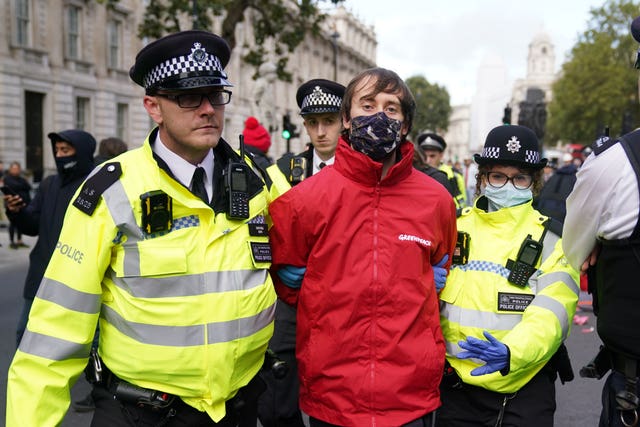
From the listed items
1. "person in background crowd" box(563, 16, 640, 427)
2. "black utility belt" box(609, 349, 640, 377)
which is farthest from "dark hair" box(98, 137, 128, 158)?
"black utility belt" box(609, 349, 640, 377)

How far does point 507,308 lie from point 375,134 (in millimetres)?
1076

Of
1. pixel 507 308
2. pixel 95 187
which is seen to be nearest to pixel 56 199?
pixel 95 187

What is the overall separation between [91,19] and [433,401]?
27.5 m

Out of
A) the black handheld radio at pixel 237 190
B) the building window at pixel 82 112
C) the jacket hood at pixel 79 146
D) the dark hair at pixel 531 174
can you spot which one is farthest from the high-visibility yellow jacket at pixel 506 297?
the building window at pixel 82 112

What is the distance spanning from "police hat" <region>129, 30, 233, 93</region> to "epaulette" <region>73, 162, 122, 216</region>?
0.36 meters

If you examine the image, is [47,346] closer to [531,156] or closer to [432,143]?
[531,156]

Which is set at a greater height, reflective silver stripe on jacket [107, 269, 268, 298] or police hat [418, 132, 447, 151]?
police hat [418, 132, 447, 151]

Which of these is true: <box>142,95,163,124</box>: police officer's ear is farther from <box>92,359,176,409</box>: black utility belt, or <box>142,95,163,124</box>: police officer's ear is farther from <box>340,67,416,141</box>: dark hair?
<box>92,359,176,409</box>: black utility belt

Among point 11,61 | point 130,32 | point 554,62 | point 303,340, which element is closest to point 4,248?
point 11,61

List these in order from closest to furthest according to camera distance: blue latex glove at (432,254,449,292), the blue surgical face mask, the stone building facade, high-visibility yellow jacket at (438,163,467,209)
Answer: blue latex glove at (432,254,449,292)
the blue surgical face mask
high-visibility yellow jacket at (438,163,467,209)
the stone building facade

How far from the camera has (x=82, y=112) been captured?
26844 millimetres

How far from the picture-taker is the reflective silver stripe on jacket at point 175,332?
2.36 m

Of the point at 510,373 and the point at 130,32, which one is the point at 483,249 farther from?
the point at 130,32

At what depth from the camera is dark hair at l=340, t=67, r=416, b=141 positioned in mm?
2572
